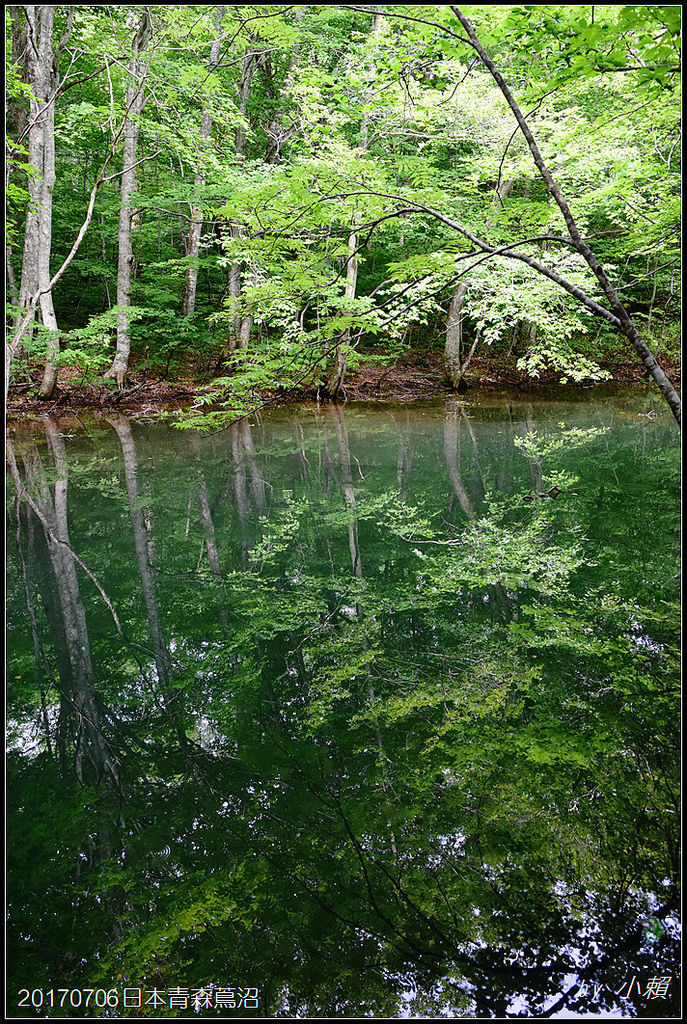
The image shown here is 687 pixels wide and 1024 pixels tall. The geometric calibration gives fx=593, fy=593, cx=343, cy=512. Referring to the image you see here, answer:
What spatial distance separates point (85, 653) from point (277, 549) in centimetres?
220

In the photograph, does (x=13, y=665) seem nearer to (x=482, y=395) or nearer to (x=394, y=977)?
(x=394, y=977)

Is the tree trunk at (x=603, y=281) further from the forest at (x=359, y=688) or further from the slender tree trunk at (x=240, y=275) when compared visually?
the slender tree trunk at (x=240, y=275)

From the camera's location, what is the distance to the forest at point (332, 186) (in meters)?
3.12

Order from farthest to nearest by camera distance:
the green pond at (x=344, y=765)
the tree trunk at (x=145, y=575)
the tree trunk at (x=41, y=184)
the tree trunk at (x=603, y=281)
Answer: the tree trunk at (x=41, y=184)
the tree trunk at (x=145, y=575)
the tree trunk at (x=603, y=281)
the green pond at (x=344, y=765)

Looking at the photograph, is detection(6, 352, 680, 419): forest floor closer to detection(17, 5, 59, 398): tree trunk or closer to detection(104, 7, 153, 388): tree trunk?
detection(104, 7, 153, 388): tree trunk

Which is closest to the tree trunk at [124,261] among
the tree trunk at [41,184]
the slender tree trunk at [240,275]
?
the tree trunk at [41,184]

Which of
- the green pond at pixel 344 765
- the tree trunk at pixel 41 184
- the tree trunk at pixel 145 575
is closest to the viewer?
the green pond at pixel 344 765

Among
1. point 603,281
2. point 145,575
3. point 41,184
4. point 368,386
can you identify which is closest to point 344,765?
point 603,281

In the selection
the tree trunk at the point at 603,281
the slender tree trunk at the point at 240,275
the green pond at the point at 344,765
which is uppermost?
the slender tree trunk at the point at 240,275

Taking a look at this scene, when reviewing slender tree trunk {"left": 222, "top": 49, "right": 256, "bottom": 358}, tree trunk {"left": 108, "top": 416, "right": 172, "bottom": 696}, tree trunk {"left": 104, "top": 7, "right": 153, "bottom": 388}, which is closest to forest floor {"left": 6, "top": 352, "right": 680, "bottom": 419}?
tree trunk {"left": 104, "top": 7, "right": 153, "bottom": 388}

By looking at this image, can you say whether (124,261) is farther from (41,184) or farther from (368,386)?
(368,386)

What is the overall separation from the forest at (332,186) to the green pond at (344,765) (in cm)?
167

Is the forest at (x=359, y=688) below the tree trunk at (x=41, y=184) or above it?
below

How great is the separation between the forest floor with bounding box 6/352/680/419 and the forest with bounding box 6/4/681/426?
0.57 ft
